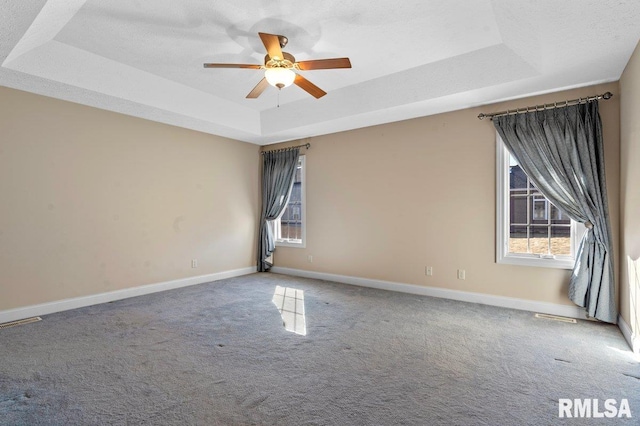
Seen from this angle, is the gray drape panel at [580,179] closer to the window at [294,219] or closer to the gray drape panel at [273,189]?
the window at [294,219]

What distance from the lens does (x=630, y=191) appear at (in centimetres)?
305

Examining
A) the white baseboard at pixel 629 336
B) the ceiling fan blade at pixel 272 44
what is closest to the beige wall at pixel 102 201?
the ceiling fan blade at pixel 272 44

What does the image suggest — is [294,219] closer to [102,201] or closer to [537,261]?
A: [102,201]

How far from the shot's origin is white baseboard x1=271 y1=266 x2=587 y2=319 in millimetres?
3711

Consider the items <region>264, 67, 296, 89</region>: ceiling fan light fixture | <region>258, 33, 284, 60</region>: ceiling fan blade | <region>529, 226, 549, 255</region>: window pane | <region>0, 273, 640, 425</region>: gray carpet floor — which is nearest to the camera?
<region>0, 273, 640, 425</region>: gray carpet floor

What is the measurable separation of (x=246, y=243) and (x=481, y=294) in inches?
161

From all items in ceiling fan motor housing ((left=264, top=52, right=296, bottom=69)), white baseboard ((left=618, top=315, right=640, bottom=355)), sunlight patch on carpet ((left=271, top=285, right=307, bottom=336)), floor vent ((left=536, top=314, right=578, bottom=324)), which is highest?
ceiling fan motor housing ((left=264, top=52, right=296, bottom=69))

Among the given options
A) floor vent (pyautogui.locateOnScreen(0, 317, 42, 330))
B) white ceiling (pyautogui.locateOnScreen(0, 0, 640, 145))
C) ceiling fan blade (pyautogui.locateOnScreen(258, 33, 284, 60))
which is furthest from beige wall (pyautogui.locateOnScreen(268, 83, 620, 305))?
floor vent (pyautogui.locateOnScreen(0, 317, 42, 330))

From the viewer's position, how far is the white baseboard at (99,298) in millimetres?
3621

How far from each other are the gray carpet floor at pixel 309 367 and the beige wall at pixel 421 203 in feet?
2.33

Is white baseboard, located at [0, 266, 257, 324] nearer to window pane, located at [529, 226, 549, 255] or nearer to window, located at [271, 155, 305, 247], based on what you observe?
window, located at [271, 155, 305, 247]

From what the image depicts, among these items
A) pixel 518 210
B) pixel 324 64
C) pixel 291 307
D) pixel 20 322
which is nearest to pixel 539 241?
pixel 518 210

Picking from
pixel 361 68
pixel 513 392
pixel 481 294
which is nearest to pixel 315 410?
pixel 513 392

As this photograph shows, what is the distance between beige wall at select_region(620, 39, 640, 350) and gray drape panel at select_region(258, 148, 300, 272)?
441 centimetres
